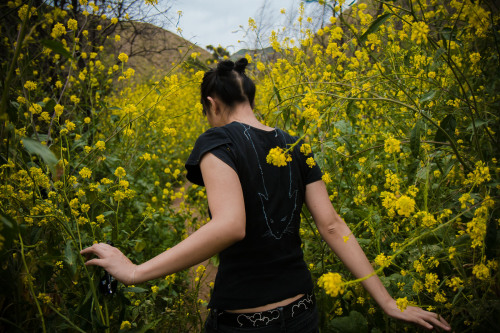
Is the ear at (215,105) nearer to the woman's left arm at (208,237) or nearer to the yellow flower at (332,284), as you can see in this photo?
the woman's left arm at (208,237)

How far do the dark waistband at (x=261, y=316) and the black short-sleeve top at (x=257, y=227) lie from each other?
3 centimetres

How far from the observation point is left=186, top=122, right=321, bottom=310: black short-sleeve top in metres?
1.23

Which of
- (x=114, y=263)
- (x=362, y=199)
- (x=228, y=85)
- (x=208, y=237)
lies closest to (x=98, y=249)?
(x=114, y=263)

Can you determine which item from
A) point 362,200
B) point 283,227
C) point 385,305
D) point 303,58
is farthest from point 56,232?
point 303,58

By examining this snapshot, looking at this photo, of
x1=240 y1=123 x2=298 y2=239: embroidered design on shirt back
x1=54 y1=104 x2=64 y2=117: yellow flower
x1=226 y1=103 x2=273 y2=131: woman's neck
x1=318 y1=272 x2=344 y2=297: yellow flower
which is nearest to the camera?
x1=318 y1=272 x2=344 y2=297: yellow flower

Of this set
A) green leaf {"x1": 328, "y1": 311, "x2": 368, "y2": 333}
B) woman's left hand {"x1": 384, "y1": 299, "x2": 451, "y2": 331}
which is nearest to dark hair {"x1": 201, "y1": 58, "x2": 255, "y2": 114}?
woman's left hand {"x1": 384, "y1": 299, "x2": 451, "y2": 331}

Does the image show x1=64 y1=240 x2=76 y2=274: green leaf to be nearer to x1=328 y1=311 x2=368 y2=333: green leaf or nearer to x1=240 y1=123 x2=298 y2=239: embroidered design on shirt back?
x1=240 y1=123 x2=298 y2=239: embroidered design on shirt back

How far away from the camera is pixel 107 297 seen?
141 centimetres

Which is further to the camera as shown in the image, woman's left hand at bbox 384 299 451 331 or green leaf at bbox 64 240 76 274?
green leaf at bbox 64 240 76 274

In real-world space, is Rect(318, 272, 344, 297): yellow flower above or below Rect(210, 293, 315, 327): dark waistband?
above

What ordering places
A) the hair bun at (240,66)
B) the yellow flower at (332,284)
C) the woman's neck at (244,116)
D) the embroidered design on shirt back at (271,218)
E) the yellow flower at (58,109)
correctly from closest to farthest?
the yellow flower at (332,284) → the embroidered design on shirt back at (271,218) → the woman's neck at (244,116) → the hair bun at (240,66) → the yellow flower at (58,109)

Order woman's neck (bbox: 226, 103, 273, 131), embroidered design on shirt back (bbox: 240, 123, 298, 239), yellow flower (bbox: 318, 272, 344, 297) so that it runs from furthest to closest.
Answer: woman's neck (bbox: 226, 103, 273, 131)
embroidered design on shirt back (bbox: 240, 123, 298, 239)
yellow flower (bbox: 318, 272, 344, 297)

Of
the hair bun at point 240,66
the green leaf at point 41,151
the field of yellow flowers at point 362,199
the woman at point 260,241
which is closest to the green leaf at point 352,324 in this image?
the field of yellow flowers at point 362,199

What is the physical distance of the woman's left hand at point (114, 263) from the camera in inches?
44.8
